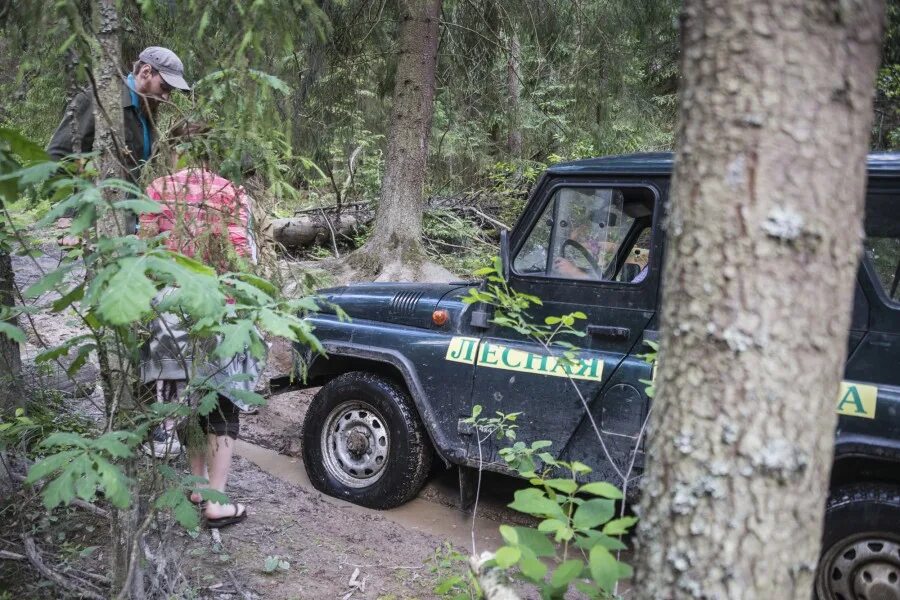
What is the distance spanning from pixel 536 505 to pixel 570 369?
1.61 m

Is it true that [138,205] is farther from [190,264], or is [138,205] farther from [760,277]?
[760,277]

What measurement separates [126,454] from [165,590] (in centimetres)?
94

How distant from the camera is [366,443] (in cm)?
430

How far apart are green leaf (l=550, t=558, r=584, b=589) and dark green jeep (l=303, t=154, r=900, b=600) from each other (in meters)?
0.90

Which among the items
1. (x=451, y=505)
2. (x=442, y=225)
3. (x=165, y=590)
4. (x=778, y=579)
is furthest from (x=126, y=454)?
(x=442, y=225)

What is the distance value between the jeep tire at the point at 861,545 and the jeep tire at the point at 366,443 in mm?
2141

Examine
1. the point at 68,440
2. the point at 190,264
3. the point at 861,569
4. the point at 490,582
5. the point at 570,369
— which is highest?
the point at 190,264

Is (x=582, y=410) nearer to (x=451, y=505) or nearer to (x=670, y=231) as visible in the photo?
(x=451, y=505)

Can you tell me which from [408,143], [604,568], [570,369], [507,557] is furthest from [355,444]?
[408,143]

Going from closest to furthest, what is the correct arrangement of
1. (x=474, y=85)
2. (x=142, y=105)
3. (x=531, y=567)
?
1. (x=531, y=567)
2. (x=142, y=105)
3. (x=474, y=85)

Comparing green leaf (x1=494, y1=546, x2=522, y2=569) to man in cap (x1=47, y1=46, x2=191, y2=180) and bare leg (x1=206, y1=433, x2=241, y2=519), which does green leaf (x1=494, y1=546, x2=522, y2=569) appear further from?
man in cap (x1=47, y1=46, x2=191, y2=180)

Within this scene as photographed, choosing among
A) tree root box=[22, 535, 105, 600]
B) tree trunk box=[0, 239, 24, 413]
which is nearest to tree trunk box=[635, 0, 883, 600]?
tree root box=[22, 535, 105, 600]

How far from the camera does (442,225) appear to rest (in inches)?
376

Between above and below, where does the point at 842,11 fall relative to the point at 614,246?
above
